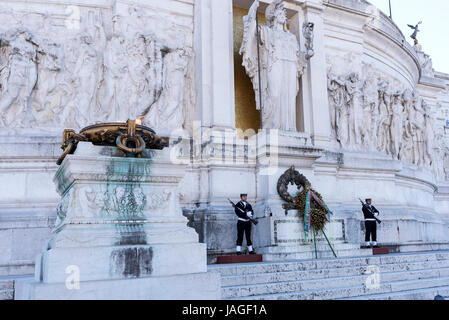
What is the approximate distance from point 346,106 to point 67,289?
12.9 meters

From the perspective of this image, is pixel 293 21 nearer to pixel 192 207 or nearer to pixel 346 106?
pixel 346 106

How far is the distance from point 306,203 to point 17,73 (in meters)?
8.06

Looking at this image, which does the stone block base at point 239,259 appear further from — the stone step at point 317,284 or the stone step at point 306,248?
the stone step at point 317,284

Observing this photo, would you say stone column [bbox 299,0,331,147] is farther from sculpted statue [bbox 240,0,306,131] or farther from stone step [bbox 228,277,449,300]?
stone step [bbox 228,277,449,300]

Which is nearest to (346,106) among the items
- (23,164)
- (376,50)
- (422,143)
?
(376,50)

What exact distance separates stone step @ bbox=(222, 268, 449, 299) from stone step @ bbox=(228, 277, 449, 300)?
0.12 meters

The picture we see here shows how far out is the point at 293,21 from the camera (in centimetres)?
1542

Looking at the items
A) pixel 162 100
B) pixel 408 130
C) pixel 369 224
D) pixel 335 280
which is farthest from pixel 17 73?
pixel 408 130

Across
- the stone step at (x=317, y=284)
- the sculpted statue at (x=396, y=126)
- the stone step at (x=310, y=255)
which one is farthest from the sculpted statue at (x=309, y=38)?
the stone step at (x=317, y=284)

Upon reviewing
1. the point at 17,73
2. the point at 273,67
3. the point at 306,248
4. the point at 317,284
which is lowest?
the point at 317,284

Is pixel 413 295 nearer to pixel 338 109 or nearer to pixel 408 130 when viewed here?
pixel 338 109

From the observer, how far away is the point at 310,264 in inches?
345
